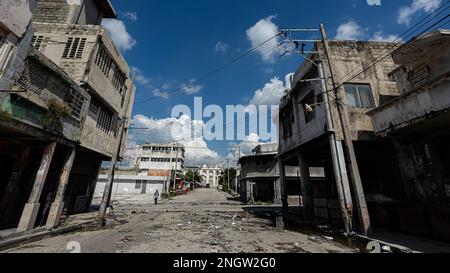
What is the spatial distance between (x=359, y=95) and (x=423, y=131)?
3.26 metres

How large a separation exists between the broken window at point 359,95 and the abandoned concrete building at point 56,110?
12.7 metres

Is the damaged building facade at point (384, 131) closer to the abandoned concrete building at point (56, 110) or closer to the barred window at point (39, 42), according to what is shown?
the abandoned concrete building at point (56, 110)

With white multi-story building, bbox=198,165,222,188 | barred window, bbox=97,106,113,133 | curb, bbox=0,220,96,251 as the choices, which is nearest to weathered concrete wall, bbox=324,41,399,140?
curb, bbox=0,220,96,251

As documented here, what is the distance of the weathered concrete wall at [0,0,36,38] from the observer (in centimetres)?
648

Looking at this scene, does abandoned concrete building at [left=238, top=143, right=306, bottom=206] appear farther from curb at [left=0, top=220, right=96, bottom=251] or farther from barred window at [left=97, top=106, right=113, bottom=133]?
curb at [left=0, top=220, right=96, bottom=251]

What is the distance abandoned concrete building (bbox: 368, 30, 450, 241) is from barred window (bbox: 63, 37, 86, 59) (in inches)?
628

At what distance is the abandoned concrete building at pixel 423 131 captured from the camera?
7.07m

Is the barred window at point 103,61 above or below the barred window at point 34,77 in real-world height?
above

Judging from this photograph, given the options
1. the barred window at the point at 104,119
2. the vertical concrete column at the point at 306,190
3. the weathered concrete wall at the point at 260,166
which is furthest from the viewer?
the weathered concrete wall at the point at 260,166

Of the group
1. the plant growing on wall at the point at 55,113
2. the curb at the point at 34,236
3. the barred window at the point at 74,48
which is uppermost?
the barred window at the point at 74,48

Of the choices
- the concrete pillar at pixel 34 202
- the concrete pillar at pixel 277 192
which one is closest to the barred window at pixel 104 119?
the concrete pillar at pixel 34 202

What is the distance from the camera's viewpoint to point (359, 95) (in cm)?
1081

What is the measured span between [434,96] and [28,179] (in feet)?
60.2
